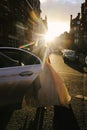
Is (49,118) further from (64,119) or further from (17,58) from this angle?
(17,58)

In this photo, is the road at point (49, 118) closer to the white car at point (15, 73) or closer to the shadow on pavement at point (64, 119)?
the shadow on pavement at point (64, 119)

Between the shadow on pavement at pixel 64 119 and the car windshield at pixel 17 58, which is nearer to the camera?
the shadow on pavement at pixel 64 119

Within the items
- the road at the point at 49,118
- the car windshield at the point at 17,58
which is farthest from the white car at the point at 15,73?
the road at the point at 49,118

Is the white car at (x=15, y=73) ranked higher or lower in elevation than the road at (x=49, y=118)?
higher

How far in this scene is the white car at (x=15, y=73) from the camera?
6.56 meters

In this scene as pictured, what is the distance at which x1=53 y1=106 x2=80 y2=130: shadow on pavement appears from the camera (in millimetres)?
6176

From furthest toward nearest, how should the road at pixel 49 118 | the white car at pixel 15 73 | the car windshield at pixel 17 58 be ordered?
the car windshield at pixel 17 58
the white car at pixel 15 73
the road at pixel 49 118

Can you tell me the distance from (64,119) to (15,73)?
5.03 ft

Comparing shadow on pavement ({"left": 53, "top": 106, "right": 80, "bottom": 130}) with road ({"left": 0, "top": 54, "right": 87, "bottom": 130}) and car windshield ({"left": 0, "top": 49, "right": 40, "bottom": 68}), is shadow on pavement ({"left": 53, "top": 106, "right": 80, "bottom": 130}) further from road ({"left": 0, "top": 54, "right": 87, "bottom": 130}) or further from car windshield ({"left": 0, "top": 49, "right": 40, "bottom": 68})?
car windshield ({"left": 0, "top": 49, "right": 40, "bottom": 68})

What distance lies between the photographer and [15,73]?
6652 mm

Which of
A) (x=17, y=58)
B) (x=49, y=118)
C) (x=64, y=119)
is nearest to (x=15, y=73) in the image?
(x=17, y=58)

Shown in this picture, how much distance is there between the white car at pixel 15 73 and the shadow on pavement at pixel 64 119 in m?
1.01

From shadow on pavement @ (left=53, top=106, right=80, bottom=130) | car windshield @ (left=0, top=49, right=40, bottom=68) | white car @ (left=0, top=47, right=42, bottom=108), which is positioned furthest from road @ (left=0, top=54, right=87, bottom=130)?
car windshield @ (left=0, top=49, right=40, bottom=68)

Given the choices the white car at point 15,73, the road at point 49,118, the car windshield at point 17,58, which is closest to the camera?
the road at point 49,118
